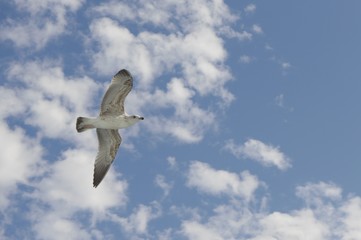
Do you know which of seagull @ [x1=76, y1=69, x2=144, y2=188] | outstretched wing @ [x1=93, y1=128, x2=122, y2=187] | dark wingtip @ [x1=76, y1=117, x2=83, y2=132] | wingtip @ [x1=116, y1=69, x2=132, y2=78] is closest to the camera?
dark wingtip @ [x1=76, y1=117, x2=83, y2=132]

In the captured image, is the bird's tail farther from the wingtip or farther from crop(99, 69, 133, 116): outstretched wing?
the wingtip

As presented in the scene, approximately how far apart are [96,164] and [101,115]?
12.8 ft

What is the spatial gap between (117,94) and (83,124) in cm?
230

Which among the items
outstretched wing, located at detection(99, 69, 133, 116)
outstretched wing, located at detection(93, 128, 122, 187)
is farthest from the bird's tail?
outstretched wing, located at detection(93, 128, 122, 187)

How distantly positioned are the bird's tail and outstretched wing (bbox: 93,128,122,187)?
2656 millimetres

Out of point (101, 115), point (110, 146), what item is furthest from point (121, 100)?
point (110, 146)

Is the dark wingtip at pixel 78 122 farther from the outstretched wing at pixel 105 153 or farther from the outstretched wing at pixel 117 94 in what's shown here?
the outstretched wing at pixel 105 153

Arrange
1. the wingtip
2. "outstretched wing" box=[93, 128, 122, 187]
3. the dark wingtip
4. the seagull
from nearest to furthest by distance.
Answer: the dark wingtip < the seagull < the wingtip < "outstretched wing" box=[93, 128, 122, 187]

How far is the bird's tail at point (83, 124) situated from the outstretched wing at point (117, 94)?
2.70 ft

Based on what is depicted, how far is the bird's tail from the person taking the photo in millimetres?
30984

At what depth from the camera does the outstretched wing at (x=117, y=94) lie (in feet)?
103

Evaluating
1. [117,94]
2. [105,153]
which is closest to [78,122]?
[117,94]

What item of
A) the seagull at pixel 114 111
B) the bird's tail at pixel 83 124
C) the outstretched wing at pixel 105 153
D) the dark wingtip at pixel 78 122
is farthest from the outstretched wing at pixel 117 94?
the outstretched wing at pixel 105 153

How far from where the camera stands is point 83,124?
31.1 m
